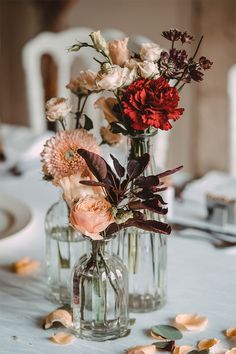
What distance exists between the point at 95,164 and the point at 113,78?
0.13 meters

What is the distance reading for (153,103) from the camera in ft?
3.34

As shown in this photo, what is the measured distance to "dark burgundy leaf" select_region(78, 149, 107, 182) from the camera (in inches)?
41.0

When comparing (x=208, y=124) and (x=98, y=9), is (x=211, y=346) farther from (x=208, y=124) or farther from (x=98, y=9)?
(x=98, y=9)

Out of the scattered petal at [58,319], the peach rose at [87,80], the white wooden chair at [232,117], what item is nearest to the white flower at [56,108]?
the peach rose at [87,80]

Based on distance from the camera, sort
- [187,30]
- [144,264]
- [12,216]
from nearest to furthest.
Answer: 1. [144,264]
2. [12,216]
3. [187,30]

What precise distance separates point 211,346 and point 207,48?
252 cm

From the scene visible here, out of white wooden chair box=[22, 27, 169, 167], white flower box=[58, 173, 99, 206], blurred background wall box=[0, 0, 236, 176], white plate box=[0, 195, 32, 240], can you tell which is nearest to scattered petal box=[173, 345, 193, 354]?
white flower box=[58, 173, 99, 206]

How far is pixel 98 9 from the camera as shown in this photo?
12.2 ft

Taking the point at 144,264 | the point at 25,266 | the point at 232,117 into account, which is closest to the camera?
the point at 144,264

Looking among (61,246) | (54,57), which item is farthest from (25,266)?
(54,57)

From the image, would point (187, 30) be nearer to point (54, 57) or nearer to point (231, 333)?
point (54, 57)

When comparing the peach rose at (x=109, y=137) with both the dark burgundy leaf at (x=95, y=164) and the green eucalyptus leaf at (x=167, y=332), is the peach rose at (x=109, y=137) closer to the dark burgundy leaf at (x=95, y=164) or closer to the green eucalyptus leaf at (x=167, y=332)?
the dark burgundy leaf at (x=95, y=164)

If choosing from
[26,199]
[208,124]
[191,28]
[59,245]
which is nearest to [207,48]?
[191,28]

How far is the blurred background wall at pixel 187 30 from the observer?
343 cm
